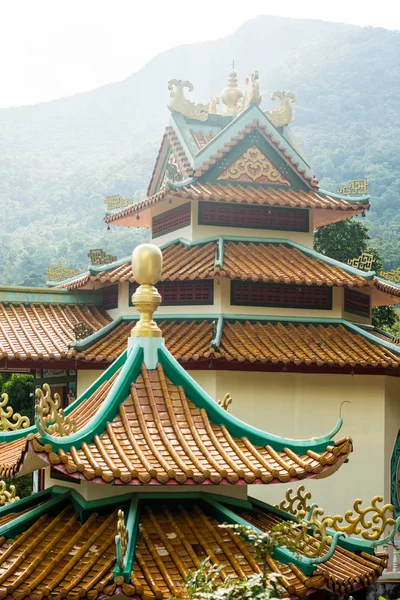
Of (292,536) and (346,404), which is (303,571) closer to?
(292,536)

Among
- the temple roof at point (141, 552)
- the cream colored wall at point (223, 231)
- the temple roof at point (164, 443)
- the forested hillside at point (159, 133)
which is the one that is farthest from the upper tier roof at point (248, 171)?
the forested hillside at point (159, 133)

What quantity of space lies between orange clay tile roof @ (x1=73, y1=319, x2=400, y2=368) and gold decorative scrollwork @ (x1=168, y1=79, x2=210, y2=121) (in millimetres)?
4537

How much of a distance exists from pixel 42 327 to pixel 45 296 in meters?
1.01

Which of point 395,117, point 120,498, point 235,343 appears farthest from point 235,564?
point 395,117

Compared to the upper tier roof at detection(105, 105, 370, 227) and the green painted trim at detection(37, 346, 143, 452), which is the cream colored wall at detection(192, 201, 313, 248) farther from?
the green painted trim at detection(37, 346, 143, 452)

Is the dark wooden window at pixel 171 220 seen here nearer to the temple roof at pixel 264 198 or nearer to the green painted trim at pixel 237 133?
the temple roof at pixel 264 198

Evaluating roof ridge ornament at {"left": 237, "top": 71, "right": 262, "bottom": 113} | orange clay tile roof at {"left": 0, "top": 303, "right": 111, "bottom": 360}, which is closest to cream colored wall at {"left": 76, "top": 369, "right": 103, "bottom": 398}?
orange clay tile roof at {"left": 0, "top": 303, "right": 111, "bottom": 360}

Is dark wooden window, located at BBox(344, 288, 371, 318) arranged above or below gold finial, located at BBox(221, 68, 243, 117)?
below

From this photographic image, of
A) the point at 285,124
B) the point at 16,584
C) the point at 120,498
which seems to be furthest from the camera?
the point at 285,124

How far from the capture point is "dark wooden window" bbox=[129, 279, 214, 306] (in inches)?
659

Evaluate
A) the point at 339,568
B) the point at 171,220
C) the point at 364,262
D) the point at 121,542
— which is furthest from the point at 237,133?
the point at 121,542

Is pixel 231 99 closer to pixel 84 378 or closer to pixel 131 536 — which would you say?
pixel 84 378

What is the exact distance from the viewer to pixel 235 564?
23.4 feet

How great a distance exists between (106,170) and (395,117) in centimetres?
3214
